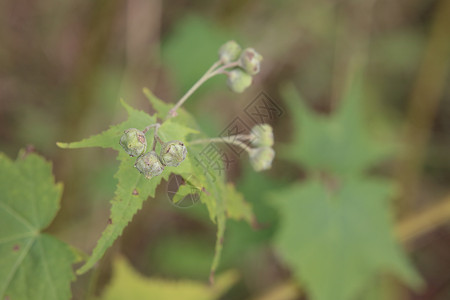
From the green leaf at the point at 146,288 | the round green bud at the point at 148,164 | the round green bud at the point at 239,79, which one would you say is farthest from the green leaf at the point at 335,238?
the round green bud at the point at 148,164

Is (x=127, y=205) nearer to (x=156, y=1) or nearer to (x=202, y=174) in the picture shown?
(x=202, y=174)

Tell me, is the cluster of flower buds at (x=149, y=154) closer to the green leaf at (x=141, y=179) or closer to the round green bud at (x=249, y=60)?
the green leaf at (x=141, y=179)

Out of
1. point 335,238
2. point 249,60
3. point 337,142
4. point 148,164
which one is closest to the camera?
point 148,164

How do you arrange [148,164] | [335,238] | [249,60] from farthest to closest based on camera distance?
[335,238]
[249,60]
[148,164]

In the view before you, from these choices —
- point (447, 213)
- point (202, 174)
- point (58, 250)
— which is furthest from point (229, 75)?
point (447, 213)

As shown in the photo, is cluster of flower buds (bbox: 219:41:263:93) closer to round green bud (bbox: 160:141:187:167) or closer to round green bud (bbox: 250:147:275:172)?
round green bud (bbox: 250:147:275:172)

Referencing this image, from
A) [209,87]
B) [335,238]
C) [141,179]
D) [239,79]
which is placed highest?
[209,87]

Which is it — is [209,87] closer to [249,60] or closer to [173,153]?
[249,60]

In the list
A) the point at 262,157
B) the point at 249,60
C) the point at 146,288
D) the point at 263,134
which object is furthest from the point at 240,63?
the point at 146,288

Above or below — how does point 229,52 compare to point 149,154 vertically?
above
